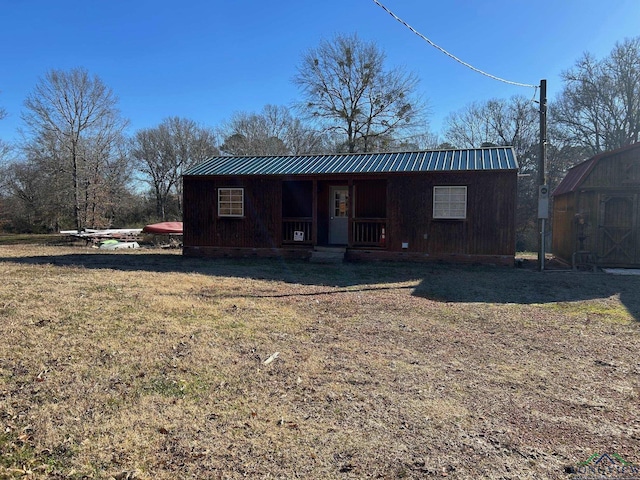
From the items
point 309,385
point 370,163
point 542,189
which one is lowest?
point 309,385

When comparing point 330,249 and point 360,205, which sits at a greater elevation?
point 360,205

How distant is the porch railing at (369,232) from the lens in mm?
12250

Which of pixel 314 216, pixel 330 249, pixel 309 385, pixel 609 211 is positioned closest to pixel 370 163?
pixel 314 216

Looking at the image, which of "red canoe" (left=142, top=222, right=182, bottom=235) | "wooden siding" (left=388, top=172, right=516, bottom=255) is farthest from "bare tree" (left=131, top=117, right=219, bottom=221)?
"wooden siding" (left=388, top=172, right=516, bottom=255)

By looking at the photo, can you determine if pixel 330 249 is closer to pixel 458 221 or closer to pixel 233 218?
pixel 233 218

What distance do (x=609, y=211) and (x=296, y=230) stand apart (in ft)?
28.0

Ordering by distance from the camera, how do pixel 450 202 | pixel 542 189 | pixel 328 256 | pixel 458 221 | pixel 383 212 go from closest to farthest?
pixel 542 189, pixel 458 221, pixel 450 202, pixel 328 256, pixel 383 212

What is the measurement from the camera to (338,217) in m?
13.6

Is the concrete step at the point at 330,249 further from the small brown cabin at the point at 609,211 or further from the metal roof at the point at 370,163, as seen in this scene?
the small brown cabin at the point at 609,211

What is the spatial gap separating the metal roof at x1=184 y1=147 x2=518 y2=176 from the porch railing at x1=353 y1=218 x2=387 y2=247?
58.5 inches

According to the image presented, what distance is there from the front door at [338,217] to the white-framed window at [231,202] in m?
2.88

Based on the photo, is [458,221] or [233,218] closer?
[458,221]

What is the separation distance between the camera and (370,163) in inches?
499

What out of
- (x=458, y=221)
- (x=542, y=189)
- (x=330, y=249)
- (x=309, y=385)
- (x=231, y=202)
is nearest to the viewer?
(x=309, y=385)
